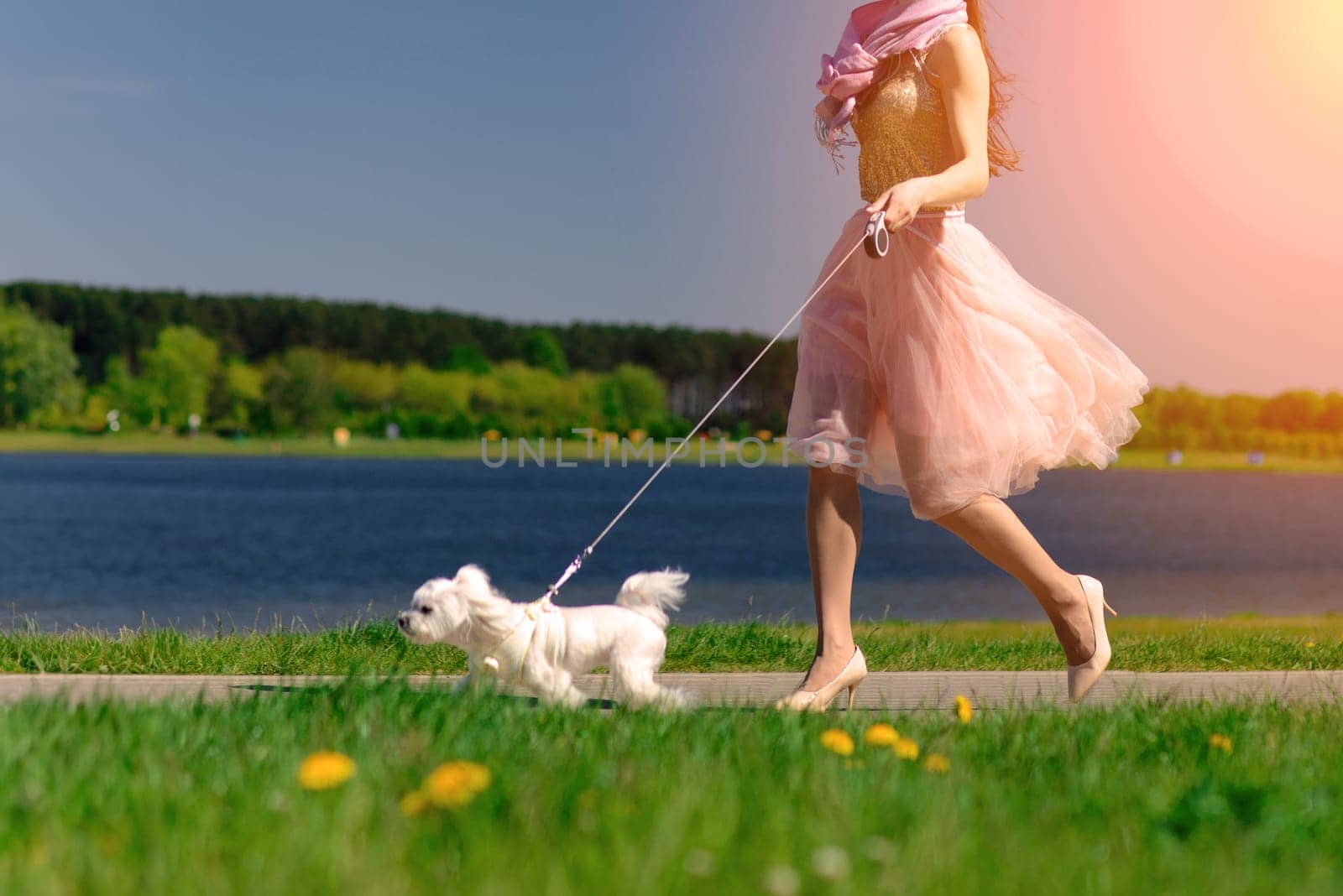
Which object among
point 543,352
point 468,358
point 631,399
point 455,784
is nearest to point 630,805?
point 455,784

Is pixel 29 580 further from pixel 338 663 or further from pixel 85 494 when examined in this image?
pixel 85 494

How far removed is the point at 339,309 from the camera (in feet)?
483

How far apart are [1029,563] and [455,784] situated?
2.38 meters

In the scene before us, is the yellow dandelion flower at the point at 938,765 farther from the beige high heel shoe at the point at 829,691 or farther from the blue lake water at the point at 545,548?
the blue lake water at the point at 545,548

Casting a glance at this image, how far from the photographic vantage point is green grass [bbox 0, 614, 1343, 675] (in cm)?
513

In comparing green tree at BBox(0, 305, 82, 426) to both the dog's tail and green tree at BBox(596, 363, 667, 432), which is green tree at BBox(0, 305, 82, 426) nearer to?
green tree at BBox(596, 363, 667, 432)

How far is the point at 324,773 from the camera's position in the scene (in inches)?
95.7

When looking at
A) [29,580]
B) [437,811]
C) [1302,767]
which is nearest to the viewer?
[437,811]

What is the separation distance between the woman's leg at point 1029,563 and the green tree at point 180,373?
135 m

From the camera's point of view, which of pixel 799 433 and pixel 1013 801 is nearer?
pixel 1013 801

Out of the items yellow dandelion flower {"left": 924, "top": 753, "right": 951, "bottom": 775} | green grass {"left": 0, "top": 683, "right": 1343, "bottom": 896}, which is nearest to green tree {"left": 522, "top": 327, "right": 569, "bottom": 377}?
Answer: green grass {"left": 0, "top": 683, "right": 1343, "bottom": 896}

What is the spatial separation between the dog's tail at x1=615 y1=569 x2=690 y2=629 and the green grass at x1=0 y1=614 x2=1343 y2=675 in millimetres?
1205

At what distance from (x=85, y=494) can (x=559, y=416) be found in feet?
185

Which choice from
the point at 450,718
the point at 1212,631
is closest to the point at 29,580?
the point at 1212,631
